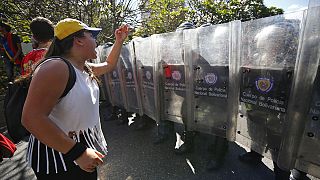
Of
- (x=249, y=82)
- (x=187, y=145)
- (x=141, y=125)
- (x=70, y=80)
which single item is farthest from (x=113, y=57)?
(x=141, y=125)

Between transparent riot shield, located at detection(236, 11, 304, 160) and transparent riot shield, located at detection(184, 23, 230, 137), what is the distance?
8.5 inches

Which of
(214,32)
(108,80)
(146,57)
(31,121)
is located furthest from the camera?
(108,80)

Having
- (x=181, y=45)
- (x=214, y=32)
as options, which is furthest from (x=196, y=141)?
(x=214, y=32)

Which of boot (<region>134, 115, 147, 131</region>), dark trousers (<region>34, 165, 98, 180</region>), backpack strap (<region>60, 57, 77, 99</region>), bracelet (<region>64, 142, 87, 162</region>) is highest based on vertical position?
backpack strap (<region>60, 57, 77, 99</region>)

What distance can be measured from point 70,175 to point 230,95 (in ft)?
5.96

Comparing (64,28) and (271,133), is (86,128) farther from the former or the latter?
(271,133)

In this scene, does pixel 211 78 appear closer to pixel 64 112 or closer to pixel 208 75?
pixel 208 75

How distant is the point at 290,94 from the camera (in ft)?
5.80

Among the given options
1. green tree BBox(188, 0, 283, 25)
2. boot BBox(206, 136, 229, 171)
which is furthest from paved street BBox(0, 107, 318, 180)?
green tree BBox(188, 0, 283, 25)

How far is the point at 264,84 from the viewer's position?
1.97 metres

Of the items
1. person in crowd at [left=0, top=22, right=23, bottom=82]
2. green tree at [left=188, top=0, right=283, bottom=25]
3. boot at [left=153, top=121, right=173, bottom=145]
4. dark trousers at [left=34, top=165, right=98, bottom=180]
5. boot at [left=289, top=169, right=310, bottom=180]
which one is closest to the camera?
dark trousers at [left=34, top=165, right=98, bottom=180]

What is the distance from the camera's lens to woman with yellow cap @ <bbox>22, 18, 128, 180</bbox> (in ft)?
3.34

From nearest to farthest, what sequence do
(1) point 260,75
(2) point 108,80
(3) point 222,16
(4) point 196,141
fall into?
(1) point 260,75 < (4) point 196,141 < (2) point 108,80 < (3) point 222,16

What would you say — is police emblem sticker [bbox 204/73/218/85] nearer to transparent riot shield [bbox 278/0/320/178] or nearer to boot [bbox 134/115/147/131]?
transparent riot shield [bbox 278/0/320/178]
